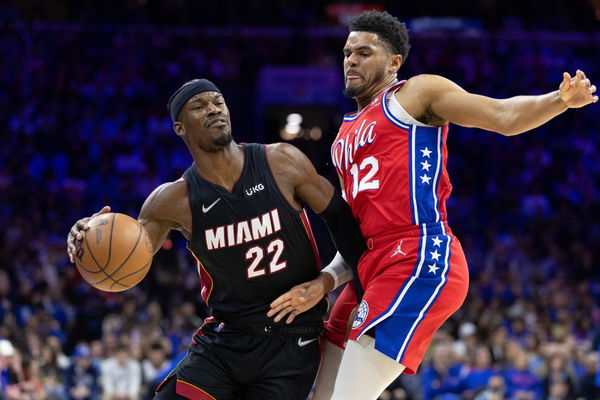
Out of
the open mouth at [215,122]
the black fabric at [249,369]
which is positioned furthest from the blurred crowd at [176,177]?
the open mouth at [215,122]

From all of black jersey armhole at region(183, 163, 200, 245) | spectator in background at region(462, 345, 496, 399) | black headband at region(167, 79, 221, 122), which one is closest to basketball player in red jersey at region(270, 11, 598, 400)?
black jersey armhole at region(183, 163, 200, 245)

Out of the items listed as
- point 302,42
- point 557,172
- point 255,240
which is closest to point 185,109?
point 255,240

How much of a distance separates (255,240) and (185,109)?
746 mm

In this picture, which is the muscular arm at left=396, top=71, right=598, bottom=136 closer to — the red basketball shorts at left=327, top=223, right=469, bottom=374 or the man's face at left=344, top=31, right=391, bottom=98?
the man's face at left=344, top=31, right=391, bottom=98

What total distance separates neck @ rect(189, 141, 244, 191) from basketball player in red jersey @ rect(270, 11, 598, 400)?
1.98 feet

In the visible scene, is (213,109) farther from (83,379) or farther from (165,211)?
(83,379)

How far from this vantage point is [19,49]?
18422 millimetres

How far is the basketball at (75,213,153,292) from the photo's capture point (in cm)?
400

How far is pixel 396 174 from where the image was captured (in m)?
3.99

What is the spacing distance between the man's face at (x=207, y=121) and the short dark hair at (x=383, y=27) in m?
0.81

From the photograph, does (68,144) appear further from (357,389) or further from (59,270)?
(357,389)

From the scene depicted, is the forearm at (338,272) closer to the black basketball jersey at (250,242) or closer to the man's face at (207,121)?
the black basketball jersey at (250,242)

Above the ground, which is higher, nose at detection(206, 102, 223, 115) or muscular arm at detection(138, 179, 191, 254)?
nose at detection(206, 102, 223, 115)

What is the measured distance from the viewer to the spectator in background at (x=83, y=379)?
1022 cm
